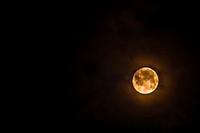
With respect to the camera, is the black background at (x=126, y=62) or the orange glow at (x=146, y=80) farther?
the black background at (x=126, y=62)

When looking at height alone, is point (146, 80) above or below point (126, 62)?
below

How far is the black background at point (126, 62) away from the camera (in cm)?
446

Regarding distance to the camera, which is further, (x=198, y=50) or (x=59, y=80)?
(x=59, y=80)

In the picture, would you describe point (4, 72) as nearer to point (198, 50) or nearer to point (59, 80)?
point (59, 80)

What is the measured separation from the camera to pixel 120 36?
4.55 metres

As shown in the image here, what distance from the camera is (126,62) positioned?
181 inches

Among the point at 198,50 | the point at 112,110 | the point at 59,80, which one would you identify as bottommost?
the point at 112,110

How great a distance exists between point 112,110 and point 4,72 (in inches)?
99.7

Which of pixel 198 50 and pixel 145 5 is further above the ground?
pixel 145 5

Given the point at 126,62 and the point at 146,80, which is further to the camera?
the point at 126,62

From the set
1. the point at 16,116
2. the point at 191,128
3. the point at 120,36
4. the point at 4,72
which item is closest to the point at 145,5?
the point at 120,36

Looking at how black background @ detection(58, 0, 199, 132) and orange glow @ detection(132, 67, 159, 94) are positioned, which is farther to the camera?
black background @ detection(58, 0, 199, 132)

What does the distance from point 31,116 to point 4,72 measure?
1.15 m

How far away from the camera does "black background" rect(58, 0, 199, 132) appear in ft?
14.6
